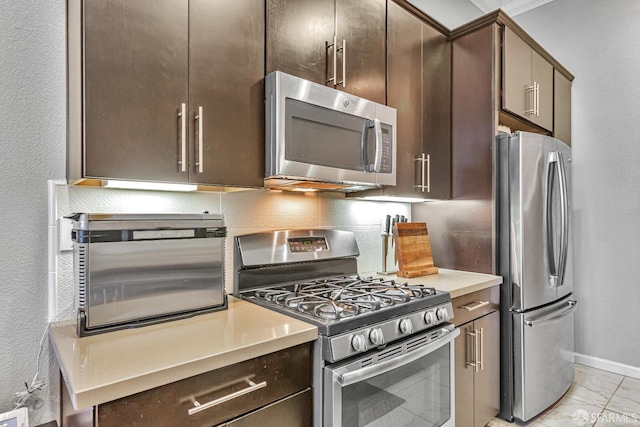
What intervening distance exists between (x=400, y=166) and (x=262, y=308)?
1109mm

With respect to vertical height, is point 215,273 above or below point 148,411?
above

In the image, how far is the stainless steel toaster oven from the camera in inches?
46.3

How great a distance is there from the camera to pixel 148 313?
1.27 metres

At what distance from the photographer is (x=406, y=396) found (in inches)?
59.2

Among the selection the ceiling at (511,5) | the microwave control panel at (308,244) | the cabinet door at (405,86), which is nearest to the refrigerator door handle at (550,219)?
the cabinet door at (405,86)

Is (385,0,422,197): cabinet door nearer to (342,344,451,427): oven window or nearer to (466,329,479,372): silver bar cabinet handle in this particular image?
(466,329,479,372): silver bar cabinet handle

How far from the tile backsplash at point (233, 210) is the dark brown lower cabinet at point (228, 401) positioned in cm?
43

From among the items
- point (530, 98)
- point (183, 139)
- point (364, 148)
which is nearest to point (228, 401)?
point (183, 139)

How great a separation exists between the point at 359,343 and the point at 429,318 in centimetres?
45

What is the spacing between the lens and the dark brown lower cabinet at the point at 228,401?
89cm

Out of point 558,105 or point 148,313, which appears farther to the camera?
point 558,105

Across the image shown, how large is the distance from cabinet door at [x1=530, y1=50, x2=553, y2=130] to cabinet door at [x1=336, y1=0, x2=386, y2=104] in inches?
49.6

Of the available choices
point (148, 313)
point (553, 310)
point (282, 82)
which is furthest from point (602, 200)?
point (148, 313)

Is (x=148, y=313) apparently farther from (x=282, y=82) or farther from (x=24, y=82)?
(x=282, y=82)
